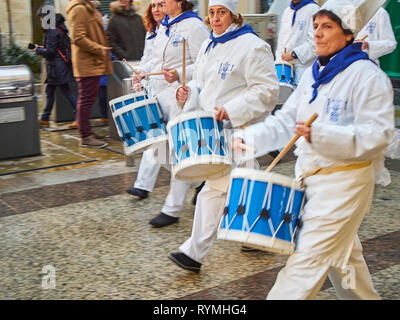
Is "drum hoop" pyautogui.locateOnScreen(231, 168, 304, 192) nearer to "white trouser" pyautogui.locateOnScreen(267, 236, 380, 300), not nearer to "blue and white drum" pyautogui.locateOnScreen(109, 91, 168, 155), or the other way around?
"white trouser" pyautogui.locateOnScreen(267, 236, 380, 300)

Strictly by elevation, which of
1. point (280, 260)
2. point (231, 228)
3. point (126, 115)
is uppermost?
point (126, 115)

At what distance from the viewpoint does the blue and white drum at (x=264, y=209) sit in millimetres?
2887

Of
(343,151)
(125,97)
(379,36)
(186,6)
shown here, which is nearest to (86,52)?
(186,6)

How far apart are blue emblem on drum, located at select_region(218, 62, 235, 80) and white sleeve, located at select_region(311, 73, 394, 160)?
125 cm

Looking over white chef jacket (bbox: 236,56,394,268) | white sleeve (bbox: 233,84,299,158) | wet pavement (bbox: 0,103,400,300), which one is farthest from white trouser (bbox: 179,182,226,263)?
white chef jacket (bbox: 236,56,394,268)

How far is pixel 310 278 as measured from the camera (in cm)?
293

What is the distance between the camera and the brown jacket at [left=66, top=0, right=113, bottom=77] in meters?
7.50

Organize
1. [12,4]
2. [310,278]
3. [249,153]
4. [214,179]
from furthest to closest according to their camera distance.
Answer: [12,4] < [214,179] < [249,153] < [310,278]

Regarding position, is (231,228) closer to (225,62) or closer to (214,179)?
(214,179)

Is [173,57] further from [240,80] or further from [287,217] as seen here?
[287,217]

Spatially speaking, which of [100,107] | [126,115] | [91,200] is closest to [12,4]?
[100,107]

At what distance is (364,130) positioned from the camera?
2.82 m

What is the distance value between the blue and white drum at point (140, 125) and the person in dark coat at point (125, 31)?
4.20m
